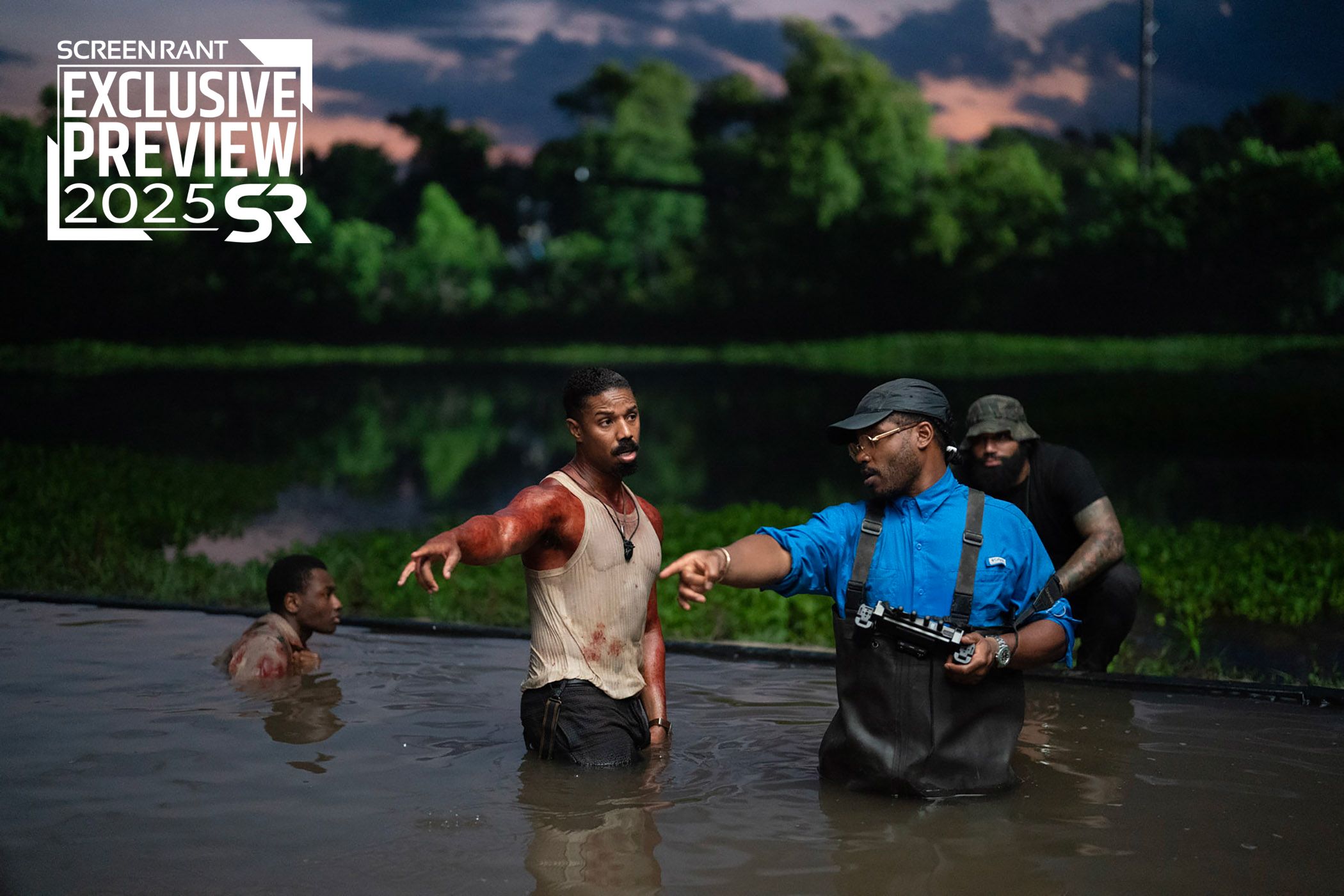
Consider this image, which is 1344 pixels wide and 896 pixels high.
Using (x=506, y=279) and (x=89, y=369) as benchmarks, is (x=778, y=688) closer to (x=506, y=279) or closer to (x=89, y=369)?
(x=89, y=369)

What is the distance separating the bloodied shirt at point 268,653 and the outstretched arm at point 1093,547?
12.2 feet

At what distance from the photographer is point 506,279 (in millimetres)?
23312

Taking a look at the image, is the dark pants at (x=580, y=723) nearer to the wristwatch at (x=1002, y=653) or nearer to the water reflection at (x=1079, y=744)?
the wristwatch at (x=1002, y=653)

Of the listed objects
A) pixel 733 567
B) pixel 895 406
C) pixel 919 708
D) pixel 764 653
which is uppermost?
pixel 895 406

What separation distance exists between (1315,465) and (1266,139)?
17.0 feet

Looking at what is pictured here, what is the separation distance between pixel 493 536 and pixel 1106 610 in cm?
371

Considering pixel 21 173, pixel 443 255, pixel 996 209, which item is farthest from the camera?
pixel 443 255

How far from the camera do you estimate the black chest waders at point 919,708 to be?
4734 millimetres

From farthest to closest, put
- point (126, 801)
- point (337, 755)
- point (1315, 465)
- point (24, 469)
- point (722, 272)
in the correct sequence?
point (722, 272), point (1315, 465), point (24, 469), point (337, 755), point (126, 801)

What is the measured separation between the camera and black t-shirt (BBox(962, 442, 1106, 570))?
23.2 feet

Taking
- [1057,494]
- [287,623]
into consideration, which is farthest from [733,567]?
[287,623]

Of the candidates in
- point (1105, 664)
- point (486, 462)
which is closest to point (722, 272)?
point (486, 462)

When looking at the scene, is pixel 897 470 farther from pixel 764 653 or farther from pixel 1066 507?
pixel 764 653

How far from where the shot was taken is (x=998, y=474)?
7.11 meters
